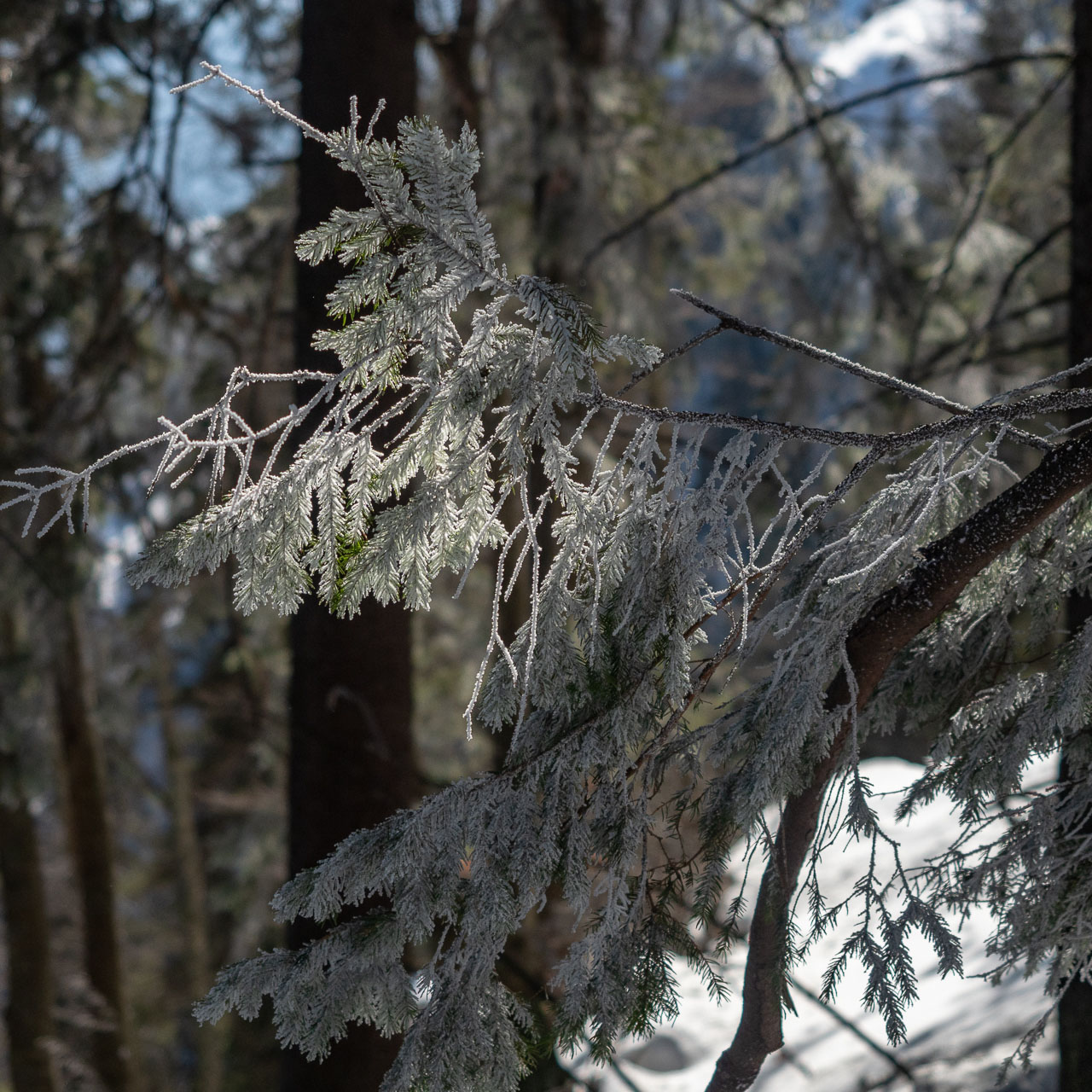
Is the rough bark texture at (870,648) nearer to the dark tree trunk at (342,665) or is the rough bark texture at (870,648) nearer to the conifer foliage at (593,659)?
the conifer foliage at (593,659)

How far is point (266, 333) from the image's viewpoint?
13.4ft

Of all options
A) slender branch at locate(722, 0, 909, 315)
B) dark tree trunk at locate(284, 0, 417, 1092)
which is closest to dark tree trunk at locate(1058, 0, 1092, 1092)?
slender branch at locate(722, 0, 909, 315)

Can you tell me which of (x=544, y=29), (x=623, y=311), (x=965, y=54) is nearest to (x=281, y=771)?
(x=623, y=311)

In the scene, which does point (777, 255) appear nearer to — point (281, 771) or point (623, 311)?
point (623, 311)

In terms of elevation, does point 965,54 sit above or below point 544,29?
above

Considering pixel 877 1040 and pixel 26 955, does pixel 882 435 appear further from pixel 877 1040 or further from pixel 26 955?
pixel 26 955

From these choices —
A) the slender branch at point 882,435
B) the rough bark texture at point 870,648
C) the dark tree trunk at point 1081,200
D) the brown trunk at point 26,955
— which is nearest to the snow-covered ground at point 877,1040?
the dark tree trunk at point 1081,200

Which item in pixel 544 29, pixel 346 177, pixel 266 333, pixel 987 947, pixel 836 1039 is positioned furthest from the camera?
pixel 544 29

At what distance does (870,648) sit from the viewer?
1.80 metres

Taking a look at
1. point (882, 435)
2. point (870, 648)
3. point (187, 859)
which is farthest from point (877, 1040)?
point (187, 859)

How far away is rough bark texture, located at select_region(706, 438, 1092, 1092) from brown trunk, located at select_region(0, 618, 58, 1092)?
647cm

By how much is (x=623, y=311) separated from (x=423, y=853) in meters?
5.15

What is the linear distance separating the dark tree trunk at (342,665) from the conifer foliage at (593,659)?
5.70 ft

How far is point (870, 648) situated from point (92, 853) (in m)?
7.54
